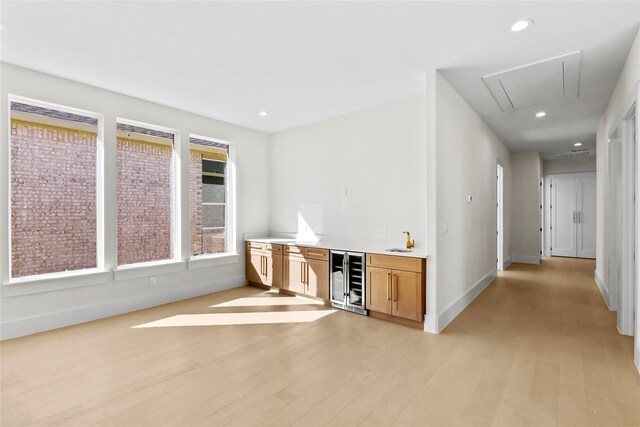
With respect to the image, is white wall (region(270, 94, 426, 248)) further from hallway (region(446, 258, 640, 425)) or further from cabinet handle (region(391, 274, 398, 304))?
hallway (region(446, 258, 640, 425))

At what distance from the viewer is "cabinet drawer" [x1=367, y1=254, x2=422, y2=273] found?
11.6 feet

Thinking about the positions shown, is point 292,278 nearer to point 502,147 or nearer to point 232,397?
point 232,397

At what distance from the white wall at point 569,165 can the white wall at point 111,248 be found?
8434 mm

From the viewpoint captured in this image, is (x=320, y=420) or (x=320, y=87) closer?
(x=320, y=420)

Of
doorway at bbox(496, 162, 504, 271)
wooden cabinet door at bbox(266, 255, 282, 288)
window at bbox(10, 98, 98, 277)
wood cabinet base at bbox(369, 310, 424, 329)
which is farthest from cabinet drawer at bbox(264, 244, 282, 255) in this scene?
doorway at bbox(496, 162, 504, 271)

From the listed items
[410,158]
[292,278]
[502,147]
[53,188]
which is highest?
[502,147]

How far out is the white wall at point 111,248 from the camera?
3.30m

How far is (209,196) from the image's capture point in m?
5.27

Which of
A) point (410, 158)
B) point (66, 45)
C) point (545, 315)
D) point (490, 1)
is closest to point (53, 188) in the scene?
point (66, 45)

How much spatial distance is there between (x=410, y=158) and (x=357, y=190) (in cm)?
97

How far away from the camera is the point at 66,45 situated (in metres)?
2.93

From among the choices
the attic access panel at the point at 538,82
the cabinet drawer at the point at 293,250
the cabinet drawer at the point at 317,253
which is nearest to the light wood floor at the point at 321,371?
the cabinet drawer at the point at 317,253

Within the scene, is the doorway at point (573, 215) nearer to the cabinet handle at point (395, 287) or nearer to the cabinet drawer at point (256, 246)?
the cabinet handle at point (395, 287)

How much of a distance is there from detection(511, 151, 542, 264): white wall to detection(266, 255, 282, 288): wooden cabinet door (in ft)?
20.9
